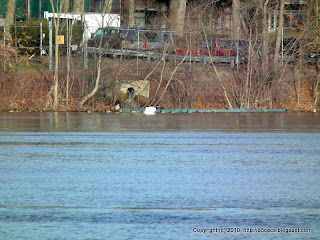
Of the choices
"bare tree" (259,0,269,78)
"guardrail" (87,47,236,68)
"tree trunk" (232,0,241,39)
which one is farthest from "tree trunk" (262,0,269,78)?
"guardrail" (87,47,236,68)

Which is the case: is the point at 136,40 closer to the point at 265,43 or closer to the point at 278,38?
the point at 265,43

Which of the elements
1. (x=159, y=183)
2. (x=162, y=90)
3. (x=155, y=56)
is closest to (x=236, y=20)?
(x=155, y=56)

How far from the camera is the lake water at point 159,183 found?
8.42 metres

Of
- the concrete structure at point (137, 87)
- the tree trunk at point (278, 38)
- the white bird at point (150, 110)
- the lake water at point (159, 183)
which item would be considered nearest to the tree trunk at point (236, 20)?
the tree trunk at point (278, 38)

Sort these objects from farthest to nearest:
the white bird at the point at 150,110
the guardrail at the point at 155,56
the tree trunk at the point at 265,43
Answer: the guardrail at the point at 155,56 → the tree trunk at the point at 265,43 → the white bird at the point at 150,110

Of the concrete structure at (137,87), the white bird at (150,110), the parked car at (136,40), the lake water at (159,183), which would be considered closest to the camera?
the lake water at (159,183)

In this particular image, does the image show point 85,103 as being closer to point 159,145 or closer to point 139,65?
point 139,65

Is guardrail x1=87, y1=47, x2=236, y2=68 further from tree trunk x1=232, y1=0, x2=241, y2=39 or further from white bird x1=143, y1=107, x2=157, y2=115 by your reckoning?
white bird x1=143, y1=107, x2=157, y2=115

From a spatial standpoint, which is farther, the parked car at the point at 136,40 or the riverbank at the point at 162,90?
the parked car at the point at 136,40

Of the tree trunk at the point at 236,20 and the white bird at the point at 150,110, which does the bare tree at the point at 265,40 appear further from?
the white bird at the point at 150,110

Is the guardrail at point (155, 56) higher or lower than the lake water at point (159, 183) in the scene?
higher

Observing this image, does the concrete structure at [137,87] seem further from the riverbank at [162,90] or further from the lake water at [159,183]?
the lake water at [159,183]

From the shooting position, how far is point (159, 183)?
36.7 ft

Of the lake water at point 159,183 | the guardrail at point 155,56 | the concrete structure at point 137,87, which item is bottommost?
the lake water at point 159,183
